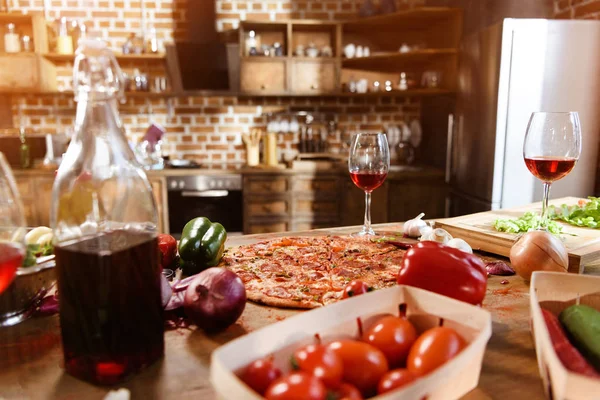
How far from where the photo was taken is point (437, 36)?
3467mm

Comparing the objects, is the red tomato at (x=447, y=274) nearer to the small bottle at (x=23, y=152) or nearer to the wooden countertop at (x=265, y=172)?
the wooden countertop at (x=265, y=172)

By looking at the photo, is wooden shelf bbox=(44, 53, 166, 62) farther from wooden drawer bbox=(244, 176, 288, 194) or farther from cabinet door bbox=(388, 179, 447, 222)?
cabinet door bbox=(388, 179, 447, 222)

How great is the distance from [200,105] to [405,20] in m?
1.69

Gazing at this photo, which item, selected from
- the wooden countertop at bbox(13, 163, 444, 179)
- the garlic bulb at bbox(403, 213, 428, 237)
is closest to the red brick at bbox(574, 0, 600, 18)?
the wooden countertop at bbox(13, 163, 444, 179)

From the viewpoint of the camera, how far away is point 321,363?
1.52ft

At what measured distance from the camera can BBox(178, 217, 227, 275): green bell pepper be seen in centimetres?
95

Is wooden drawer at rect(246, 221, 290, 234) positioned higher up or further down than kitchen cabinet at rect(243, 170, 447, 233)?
further down

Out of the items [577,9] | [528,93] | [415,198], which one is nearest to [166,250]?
[528,93]

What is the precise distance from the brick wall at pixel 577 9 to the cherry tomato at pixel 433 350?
2.67m

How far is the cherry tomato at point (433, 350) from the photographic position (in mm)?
492

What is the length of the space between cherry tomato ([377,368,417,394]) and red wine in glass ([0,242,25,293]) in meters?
0.44

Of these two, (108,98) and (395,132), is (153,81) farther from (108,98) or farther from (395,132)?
(108,98)

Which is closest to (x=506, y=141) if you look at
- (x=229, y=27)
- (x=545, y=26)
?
(x=545, y=26)

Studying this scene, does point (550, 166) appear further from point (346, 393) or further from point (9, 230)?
point (9, 230)
